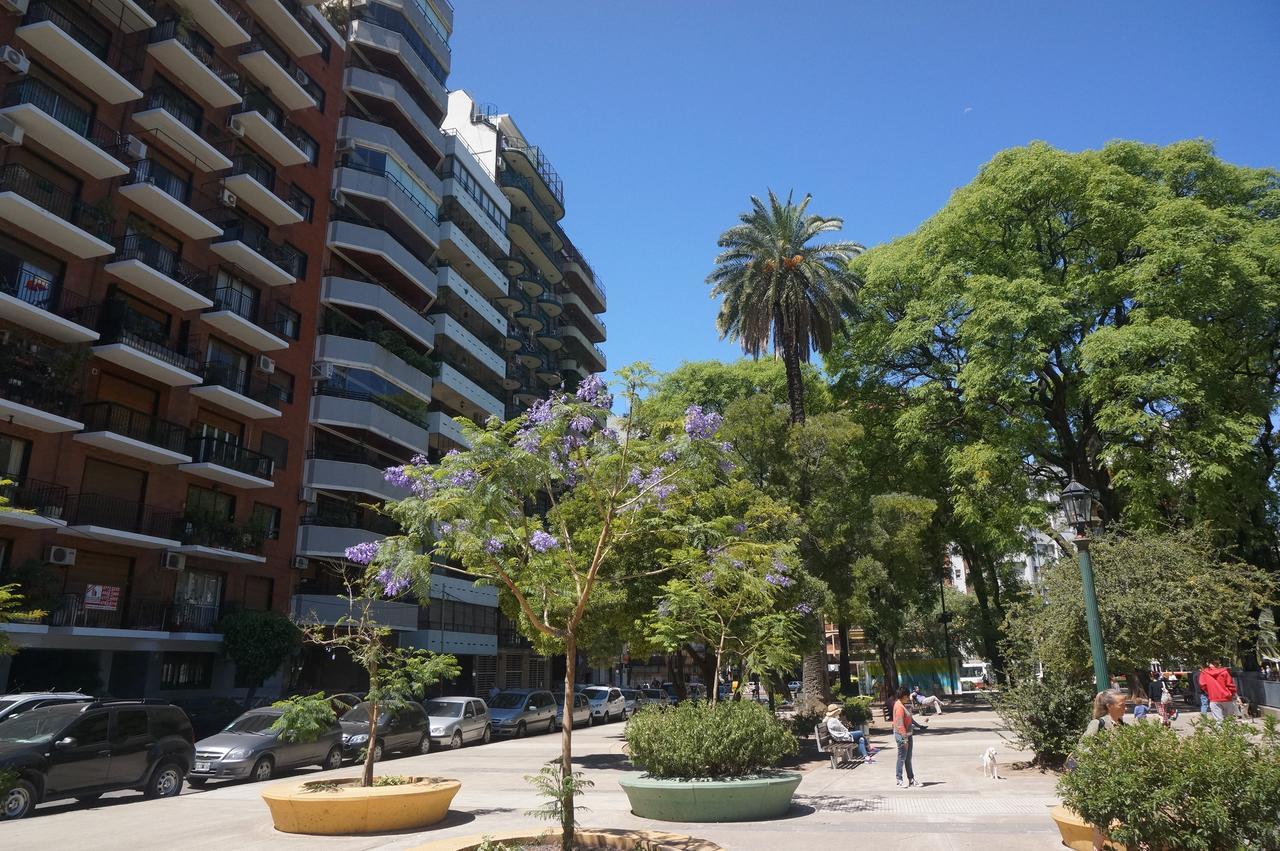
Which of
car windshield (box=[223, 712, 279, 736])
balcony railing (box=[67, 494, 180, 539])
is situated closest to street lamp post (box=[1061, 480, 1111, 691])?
car windshield (box=[223, 712, 279, 736])

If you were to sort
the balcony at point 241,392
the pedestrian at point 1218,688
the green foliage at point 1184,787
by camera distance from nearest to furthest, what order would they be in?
the green foliage at point 1184,787 < the pedestrian at point 1218,688 < the balcony at point 241,392

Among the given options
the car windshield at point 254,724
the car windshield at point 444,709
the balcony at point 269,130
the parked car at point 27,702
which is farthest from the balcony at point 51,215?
the car windshield at point 444,709

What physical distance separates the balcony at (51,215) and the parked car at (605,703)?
27.4 metres

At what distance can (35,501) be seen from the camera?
2272cm

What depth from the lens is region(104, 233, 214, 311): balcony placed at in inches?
1020

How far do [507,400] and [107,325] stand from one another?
94.3 ft

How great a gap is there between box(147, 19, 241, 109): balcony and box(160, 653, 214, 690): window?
1997cm

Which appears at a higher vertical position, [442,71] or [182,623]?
[442,71]

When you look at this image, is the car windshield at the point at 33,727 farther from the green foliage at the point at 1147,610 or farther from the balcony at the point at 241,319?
the balcony at the point at 241,319

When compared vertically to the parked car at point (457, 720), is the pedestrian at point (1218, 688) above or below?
above

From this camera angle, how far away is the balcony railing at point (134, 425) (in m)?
24.7

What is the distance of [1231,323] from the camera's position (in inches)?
981

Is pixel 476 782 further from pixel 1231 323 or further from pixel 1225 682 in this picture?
pixel 1231 323

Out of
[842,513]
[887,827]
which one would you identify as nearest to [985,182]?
[842,513]
